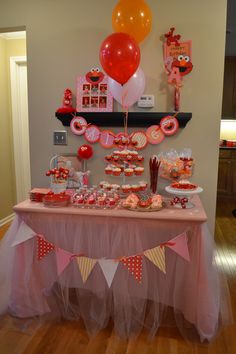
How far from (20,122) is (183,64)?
8.37 ft

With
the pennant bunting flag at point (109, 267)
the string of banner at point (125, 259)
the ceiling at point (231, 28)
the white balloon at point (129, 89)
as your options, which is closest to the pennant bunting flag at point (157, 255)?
the string of banner at point (125, 259)

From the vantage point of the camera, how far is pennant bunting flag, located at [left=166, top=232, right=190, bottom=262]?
1731mm

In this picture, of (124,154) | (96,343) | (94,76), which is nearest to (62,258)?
(96,343)

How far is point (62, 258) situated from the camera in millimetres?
1830

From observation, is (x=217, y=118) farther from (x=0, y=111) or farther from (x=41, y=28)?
(x=0, y=111)

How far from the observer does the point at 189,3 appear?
82.7 inches

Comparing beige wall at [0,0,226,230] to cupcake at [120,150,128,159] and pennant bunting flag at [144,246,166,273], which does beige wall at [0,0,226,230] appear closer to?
cupcake at [120,150,128,159]

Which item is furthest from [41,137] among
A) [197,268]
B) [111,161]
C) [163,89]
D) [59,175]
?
[197,268]

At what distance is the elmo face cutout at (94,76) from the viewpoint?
2221 millimetres

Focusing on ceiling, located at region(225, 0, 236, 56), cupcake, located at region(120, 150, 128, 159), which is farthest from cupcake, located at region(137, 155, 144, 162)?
ceiling, located at region(225, 0, 236, 56)

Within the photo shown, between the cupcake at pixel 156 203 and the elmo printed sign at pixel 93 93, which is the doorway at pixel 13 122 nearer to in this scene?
the elmo printed sign at pixel 93 93

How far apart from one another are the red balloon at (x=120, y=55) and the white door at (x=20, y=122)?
2228mm

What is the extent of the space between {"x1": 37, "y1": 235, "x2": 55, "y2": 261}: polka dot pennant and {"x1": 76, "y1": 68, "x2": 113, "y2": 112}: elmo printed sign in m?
1.06

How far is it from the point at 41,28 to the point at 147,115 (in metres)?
1.12
